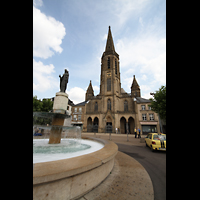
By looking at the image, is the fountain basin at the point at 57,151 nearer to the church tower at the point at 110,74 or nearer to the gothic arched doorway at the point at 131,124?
the gothic arched doorway at the point at 131,124

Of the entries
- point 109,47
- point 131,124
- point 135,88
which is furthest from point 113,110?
point 109,47

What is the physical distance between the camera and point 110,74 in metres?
33.2

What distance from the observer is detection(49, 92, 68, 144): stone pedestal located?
19.0 ft

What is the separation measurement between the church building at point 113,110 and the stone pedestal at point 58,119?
73.9ft

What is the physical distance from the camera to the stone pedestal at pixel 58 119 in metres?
5.80

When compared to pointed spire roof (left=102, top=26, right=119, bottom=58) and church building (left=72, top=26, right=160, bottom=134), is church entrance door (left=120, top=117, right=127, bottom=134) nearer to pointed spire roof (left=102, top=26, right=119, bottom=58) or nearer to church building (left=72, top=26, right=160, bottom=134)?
church building (left=72, top=26, right=160, bottom=134)

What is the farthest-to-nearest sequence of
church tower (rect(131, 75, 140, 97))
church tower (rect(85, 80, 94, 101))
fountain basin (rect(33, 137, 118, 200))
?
church tower (rect(85, 80, 94, 101)) < church tower (rect(131, 75, 140, 97)) < fountain basin (rect(33, 137, 118, 200))

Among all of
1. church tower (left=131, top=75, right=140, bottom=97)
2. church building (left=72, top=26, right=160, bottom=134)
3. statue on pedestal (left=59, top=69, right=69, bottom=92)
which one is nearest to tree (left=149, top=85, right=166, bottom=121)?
church building (left=72, top=26, right=160, bottom=134)

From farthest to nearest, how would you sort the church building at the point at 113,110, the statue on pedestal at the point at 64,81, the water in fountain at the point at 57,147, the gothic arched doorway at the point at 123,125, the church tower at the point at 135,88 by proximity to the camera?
the church tower at the point at 135,88, the gothic arched doorway at the point at 123,125, the church building at the point at 113,110, the statue on pedestal at the point at 64,81, the water in fountain at the point at 57,147

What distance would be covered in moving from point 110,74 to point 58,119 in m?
29.1

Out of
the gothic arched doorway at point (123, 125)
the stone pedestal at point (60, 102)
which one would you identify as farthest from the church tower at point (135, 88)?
the stone pedestal at point (60, 102)

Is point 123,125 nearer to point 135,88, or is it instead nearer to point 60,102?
point 135,88
